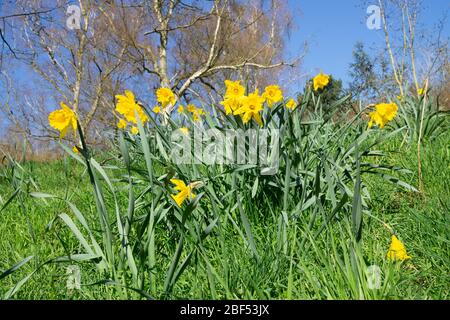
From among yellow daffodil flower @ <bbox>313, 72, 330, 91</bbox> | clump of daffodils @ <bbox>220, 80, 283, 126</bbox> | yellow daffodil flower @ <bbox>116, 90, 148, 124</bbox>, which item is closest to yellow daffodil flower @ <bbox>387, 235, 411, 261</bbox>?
clump of daffodils @ <bbox>220, 80, 283, 126</bbox>

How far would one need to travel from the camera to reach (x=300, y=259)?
995 millimetres

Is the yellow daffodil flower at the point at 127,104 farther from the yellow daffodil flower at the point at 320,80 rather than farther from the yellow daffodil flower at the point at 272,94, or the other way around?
the yellow daffodil flower at the point at 320,80

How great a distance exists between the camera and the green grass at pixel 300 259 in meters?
0.95

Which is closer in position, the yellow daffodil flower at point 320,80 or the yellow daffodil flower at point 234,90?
the yellow daffodil flower at point 234,90

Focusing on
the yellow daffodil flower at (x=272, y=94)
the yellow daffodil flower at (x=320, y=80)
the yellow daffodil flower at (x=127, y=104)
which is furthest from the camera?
the yellow daffodil flower at (x=320, y=80)

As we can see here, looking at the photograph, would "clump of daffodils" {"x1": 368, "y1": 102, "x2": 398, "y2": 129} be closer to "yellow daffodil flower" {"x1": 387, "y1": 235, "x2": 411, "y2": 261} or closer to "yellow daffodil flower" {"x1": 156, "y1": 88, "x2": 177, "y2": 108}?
"yellow daffodil flower" {"x1": 387, "y1": 235, "x2": 411, "y2": 261}

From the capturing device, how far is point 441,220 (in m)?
1.32

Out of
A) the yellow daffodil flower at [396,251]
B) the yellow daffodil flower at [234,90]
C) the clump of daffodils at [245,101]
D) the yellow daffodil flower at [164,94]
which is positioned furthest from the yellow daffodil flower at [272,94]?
the yellow daffodil flower at [396,251]

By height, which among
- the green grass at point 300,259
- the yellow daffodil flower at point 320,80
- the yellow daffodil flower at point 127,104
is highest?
the yellow daffodil flower at point 320,80
